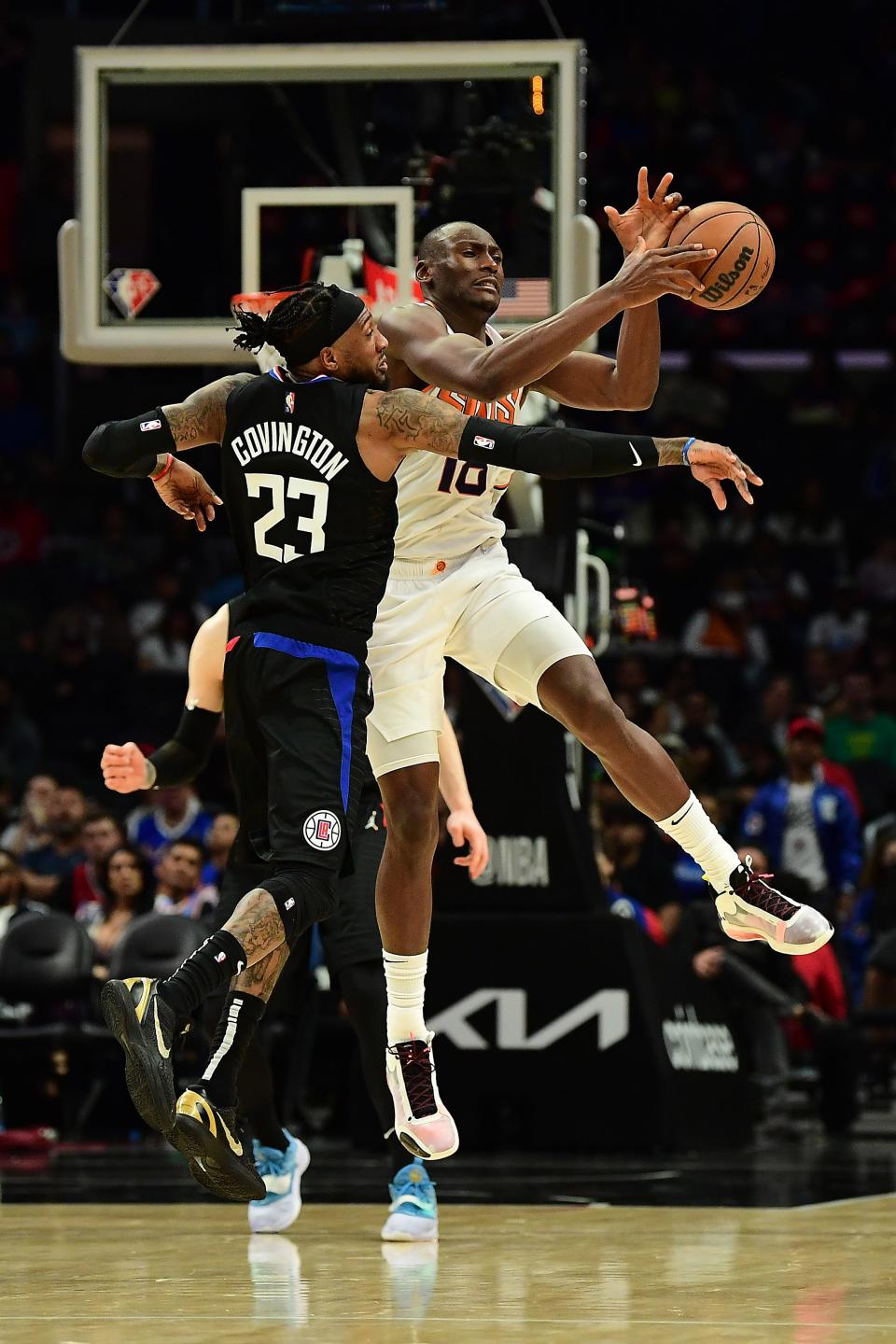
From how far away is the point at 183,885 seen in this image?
468 inches

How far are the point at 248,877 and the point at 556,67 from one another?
3.97 m

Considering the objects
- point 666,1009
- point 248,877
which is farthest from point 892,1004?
point 248,877

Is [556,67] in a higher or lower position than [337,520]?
higher

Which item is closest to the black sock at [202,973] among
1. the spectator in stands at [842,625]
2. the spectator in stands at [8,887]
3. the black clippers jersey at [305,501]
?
the black clippers jersey at [305,501]

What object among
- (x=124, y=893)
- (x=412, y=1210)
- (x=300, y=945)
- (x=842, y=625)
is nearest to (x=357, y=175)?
(x=124, y=893)

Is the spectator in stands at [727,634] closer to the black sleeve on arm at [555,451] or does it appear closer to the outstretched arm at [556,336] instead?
the outstretched arm at [556,336]

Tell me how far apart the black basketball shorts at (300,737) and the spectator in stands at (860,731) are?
9972 millimetres

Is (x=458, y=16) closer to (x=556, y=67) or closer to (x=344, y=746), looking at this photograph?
(x=556, y=67)

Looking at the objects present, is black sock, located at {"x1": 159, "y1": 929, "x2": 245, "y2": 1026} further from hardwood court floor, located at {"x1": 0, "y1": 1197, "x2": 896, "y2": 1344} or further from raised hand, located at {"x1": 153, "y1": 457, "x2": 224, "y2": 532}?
raised hand, located at {"x1": 153, "y1": 457, "x2": 224, "y2": 532}

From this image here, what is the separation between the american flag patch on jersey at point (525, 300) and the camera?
9195 millimetres

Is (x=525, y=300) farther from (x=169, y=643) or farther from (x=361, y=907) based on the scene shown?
(x=169, y=643)

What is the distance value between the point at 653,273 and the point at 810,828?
786cm

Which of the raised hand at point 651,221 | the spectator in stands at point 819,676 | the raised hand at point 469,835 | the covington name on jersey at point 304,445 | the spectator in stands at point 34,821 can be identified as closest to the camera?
the covington name on jersey at point 304,445

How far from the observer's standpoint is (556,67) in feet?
30.5
